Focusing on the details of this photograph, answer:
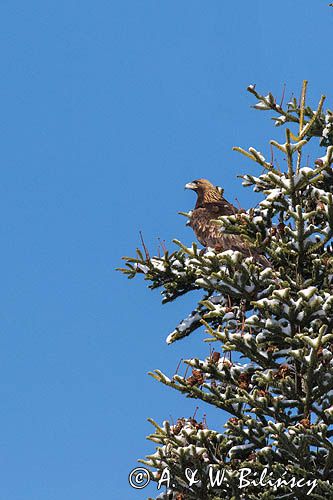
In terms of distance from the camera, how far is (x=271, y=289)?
1148 centimetres

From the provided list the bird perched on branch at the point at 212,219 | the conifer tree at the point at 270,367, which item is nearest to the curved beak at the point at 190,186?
the bird perched on branch at the point at 212,219

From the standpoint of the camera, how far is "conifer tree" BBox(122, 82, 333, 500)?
10852mm

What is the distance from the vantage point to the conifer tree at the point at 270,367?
1085cm

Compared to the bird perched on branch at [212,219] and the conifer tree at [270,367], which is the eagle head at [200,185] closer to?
the bird perched on branch at [212,219]

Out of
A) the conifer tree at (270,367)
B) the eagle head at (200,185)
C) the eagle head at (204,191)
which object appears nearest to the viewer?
the conifer tree at (270,367)

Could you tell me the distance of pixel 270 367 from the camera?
38.5ft

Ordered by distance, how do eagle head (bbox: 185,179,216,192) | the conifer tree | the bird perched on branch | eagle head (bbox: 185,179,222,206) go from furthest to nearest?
1. eagle head (bbox: 185,179,216,192)
2. eagle head (bbox: 185,179,222,206)
3. the bird perched on branch
4. the conifer tree

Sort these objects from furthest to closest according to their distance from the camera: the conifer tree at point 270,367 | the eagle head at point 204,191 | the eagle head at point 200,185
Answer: the eagle head at point 200,185
the eagle head at point 204,191
the conifer tree at point 270,367

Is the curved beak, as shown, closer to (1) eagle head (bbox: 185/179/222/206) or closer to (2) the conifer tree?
(1) eagle head (bbox: 185/179/222/206)

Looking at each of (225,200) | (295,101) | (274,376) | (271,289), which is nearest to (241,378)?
(274,376)

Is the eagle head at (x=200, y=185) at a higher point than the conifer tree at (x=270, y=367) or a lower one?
higher

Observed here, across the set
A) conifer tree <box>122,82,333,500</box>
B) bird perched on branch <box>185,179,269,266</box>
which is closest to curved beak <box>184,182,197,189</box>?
bird perched on branch <box>185,179,269,266</box>

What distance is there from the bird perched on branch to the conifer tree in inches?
28.9

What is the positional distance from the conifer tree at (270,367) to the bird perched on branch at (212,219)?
28.9 inches
